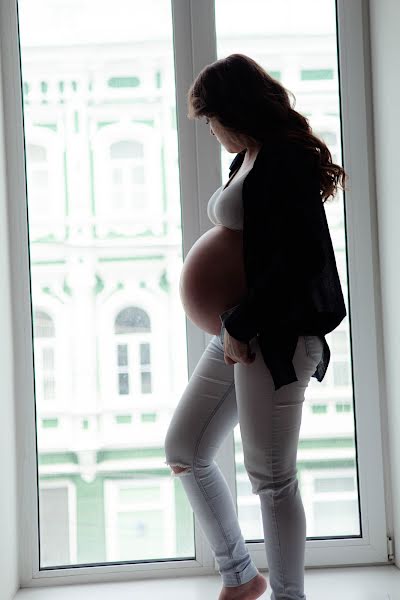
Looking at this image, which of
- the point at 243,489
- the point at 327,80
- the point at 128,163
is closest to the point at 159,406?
the point at 243,489

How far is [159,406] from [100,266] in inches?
17.4

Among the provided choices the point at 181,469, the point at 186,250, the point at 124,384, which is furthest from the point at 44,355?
the point at 181,469

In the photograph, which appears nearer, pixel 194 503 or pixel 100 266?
pixel 194 503

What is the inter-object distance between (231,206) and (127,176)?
665 millimetres

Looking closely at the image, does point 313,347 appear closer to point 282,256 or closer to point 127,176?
point 282,256

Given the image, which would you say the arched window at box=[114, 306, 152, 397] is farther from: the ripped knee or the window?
the ripped knee

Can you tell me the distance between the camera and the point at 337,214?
211 cm

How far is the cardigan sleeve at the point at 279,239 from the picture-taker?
1.44 meters

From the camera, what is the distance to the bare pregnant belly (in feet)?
5.17

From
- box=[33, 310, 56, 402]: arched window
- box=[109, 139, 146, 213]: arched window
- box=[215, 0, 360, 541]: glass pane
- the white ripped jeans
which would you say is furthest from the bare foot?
box=[109, 139, 146, 213]: arched window

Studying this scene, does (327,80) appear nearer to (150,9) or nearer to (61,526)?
(150,9)

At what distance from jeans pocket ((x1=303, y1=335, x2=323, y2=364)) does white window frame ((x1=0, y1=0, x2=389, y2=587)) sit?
579mm

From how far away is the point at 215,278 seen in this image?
1580 mm

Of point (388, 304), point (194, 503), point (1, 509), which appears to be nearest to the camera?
point (194, 503)
